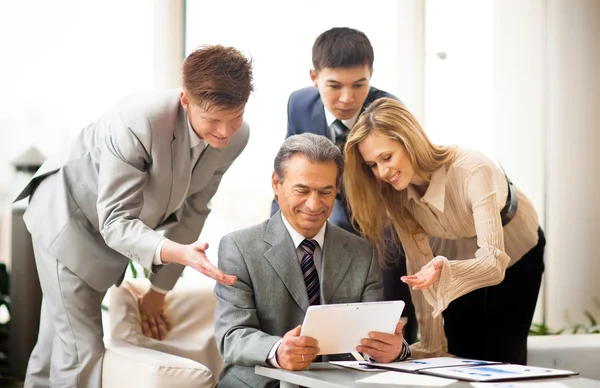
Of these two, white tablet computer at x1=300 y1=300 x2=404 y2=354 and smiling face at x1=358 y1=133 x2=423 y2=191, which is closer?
white tablet computer at x1=300 y1=300 x2=404 y2=354

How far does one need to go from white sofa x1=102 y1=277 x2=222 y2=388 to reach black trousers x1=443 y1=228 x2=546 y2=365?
1.04m

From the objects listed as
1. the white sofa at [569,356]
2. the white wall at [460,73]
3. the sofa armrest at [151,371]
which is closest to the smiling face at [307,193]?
the sofa armrest at [151,371]

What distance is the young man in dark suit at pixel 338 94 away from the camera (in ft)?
10.2

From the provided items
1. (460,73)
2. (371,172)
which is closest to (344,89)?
(371,172)

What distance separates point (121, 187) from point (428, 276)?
1077mm

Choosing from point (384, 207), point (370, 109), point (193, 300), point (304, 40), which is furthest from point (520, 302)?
point (304, 40)

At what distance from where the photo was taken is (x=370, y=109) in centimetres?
289

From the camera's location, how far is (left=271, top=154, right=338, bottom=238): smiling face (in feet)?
8.60

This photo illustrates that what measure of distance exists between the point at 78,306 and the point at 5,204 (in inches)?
64.6

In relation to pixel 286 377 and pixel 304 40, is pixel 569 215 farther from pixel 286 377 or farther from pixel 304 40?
pixel 286 377

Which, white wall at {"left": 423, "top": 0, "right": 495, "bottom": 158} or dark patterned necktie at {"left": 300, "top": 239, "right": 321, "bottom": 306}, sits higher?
white wall at {"left": 423, "top": 0, "right": 495, "bottom": 158}

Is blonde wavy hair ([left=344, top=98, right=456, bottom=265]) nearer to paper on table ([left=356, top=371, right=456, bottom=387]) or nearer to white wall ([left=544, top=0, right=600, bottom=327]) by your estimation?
paper on table ([left=356, top=371, right=456, bottom=387])

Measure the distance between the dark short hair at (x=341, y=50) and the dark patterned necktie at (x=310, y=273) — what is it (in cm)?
81

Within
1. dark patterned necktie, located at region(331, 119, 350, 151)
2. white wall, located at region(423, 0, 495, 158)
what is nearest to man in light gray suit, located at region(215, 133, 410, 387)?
dark patterned necktie, located at region(331, 119, 350, 151)
